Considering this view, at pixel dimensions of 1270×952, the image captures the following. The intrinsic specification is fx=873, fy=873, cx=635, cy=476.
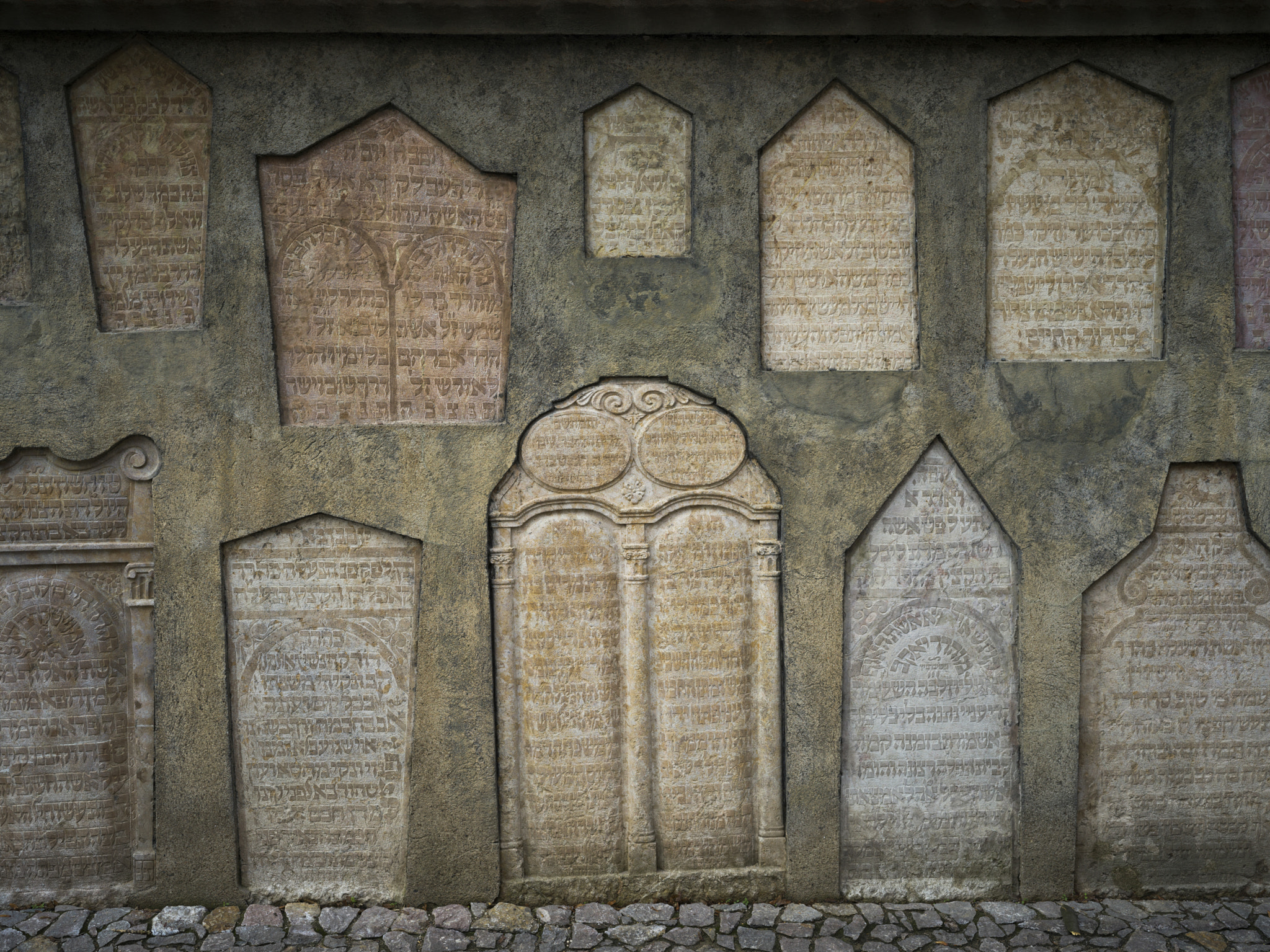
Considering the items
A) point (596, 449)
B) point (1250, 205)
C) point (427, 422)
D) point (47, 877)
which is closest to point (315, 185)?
point (427, 422)

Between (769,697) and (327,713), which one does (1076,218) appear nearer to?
(769,697)

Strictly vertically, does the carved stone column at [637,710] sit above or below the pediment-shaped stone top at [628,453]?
below

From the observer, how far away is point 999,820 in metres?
4.62

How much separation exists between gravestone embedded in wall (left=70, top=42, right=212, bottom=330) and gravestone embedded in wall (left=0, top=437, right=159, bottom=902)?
2.61 ft

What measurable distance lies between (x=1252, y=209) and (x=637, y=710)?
4048mm

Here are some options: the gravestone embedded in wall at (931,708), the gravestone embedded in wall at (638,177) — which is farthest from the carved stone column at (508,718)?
the gravestone embedded in wall at (931,708)

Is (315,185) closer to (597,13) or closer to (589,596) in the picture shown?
(597,13)

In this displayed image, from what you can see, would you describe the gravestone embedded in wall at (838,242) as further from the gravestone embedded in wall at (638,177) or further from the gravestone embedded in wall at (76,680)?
the gravestone embedded in wall at (76,680)

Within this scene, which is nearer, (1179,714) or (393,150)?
(393,150)

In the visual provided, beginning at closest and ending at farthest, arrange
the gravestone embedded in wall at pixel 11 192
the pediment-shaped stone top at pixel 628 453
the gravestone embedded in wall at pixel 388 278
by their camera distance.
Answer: the gravestone embedded in wall at pixel 11 192
the gravestone embedded in wall at pixel 388 278
the pediment-shaped stone top at pixel 628 453

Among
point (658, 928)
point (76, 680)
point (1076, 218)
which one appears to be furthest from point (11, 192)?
point (1076, 218)

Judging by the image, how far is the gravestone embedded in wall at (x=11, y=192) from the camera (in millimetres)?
4156

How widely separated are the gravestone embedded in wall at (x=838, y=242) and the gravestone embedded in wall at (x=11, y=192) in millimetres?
3572

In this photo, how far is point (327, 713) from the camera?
446 centimetres
